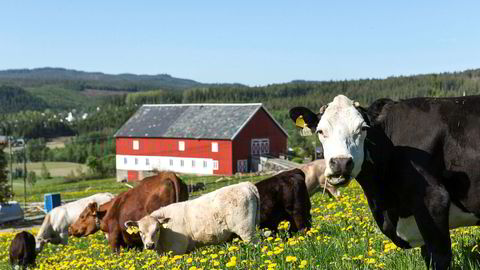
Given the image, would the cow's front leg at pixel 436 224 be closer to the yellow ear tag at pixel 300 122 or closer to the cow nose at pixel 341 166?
the cow nose at pixel 341 166

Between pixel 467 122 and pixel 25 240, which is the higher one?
pixel 467 122

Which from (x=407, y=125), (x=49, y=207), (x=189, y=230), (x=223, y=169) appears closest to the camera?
(x=407, y=125)

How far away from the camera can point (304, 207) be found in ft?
38.7

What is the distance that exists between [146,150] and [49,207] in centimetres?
4090

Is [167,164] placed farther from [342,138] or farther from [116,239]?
[342,138]

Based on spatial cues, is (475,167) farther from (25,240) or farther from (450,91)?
(450,91)

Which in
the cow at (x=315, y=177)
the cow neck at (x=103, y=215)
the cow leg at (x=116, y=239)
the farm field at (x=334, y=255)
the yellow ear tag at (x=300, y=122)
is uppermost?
the yellow ear tag at (x=300, y=122)

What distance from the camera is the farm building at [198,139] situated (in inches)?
2726

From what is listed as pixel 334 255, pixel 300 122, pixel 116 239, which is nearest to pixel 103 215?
pixel 116 239

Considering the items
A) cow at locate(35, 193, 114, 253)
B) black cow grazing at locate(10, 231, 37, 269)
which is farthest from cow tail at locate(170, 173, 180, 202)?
cow at locate(35, 193, 114, 253)

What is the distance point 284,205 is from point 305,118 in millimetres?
6029

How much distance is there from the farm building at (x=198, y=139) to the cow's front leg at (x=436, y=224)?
62186 mm

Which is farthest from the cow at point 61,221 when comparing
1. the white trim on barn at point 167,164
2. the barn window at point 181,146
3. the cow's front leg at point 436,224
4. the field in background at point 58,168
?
the field in background at point 58,168

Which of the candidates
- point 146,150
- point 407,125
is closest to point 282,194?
point 407,125
